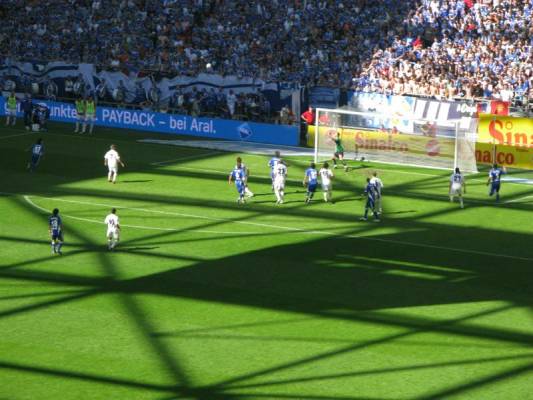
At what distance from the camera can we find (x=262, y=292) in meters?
32.1

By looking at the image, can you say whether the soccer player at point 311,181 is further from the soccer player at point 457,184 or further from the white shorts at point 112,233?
the white shorts at point 112,233

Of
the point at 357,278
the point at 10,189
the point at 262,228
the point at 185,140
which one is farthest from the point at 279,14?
the point at 357,278

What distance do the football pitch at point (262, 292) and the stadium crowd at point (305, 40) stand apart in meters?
12.9

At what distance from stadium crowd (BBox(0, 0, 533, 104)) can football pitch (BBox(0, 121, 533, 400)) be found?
12928mm

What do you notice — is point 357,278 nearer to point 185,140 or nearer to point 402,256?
point 402,256

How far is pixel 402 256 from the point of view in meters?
36.9

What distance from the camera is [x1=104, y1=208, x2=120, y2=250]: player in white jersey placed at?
119 ft

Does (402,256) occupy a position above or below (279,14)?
below

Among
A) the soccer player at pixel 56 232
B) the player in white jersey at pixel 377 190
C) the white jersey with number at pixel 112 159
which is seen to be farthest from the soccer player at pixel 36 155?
the player in white jersey at pixel 377 190

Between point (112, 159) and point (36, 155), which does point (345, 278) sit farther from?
point (36, 155)

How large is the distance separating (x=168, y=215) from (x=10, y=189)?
9.20 metres

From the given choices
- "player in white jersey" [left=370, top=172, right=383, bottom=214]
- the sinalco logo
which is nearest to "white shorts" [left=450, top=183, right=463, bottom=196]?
"player in white jersey" [left=370, top=172, right=383, bottom=214]

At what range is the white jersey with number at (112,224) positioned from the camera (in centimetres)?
3628

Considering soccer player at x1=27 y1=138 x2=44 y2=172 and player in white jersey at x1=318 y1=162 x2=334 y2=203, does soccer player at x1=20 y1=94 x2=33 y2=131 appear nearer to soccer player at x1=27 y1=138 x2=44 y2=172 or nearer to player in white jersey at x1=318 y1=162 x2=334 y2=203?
soccer player at x1=27 y1=138 x2=44 y2=172
